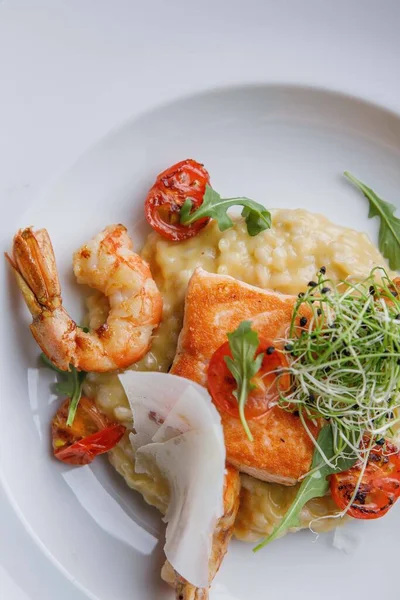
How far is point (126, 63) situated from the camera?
477 cm

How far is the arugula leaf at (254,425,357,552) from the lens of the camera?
4.28 meters

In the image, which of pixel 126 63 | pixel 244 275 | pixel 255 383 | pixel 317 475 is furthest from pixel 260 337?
pixel 126 63

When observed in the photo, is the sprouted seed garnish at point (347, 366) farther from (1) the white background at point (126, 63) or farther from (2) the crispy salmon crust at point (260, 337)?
(1) the white background at point (126, 63)

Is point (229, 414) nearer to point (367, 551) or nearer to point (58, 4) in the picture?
→ point (367, 551)

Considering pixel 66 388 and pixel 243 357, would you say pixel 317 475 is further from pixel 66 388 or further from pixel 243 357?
pixel 66 388

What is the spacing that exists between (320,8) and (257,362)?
102 inches

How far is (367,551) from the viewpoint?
497cm

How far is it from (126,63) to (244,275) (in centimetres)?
162

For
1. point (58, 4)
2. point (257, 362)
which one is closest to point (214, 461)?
point (257, 362)

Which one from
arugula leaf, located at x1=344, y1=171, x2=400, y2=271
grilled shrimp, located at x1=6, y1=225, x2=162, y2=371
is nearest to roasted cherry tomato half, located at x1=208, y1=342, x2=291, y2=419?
grilled shrimp, located at x1=6, y1=225, x2=162, y2=371

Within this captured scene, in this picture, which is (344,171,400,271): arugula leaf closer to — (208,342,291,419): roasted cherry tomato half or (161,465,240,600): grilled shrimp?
(208,342,291,419): roasted cherry tomato half

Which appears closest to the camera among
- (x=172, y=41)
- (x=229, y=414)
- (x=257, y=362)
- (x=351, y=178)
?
(x=257, y=362)

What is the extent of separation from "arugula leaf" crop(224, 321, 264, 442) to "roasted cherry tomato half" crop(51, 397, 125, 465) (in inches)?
42.9

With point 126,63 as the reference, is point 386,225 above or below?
below
